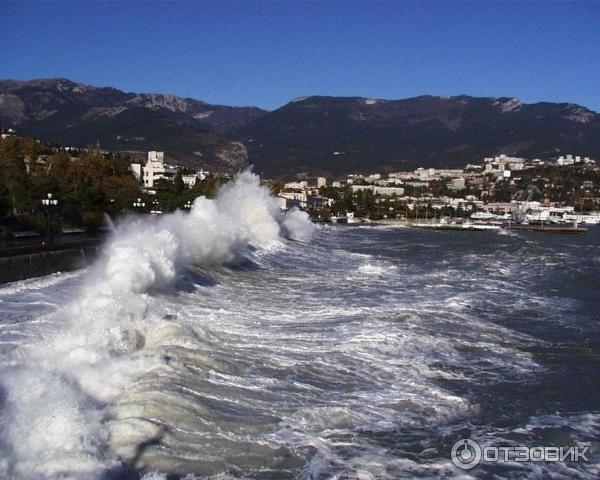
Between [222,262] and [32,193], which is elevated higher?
[32,193]

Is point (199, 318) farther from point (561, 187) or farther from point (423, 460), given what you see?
point (561, 187)

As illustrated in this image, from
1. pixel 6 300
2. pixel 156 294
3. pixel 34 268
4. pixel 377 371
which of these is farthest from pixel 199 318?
pixel 34 268

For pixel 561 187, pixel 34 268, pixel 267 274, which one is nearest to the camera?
pixel 34 268

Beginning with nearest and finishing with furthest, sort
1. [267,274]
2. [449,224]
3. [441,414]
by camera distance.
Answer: [441,414]
[267,274]
[449,224]

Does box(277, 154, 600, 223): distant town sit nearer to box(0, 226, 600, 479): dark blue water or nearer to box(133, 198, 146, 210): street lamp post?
box(133, 198, 146, 210): street lamp post

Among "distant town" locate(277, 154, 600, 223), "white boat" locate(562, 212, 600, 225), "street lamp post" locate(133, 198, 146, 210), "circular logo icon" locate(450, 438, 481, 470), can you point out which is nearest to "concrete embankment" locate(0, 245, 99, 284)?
"circular logo icon" locate(450, 438, 481, 470)

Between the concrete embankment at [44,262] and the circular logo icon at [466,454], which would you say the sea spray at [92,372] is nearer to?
the concrete embankment at [44,262]

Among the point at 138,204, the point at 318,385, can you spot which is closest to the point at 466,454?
the point at 318,385

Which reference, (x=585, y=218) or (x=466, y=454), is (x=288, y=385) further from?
(x=585, y=218)
